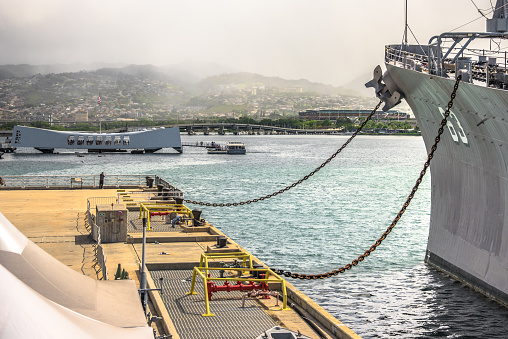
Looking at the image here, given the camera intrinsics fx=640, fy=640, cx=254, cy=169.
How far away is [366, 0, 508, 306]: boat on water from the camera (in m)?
18.1

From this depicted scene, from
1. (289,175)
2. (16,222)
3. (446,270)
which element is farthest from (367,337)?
(289,175)

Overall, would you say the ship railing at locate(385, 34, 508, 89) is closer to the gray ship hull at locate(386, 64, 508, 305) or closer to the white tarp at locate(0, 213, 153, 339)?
the gray ship hull at locate(386, 64, 508, 305)

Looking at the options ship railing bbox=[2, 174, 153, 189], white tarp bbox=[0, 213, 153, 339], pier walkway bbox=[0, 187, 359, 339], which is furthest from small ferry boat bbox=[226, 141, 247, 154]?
white tarp bbox=[0, 213, 153, 339]

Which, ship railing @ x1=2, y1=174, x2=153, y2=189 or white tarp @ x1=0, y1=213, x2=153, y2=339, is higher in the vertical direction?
white tarp @ x1=0, y1=213, x2=153, y2=339

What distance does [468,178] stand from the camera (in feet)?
67.9

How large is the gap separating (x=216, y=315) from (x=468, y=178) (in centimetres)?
1013

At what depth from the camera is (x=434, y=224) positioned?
945 inches


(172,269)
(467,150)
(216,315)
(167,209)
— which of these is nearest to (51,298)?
(216,315)

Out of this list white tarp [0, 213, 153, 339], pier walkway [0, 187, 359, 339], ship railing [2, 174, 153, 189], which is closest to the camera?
white tarp [0, 213, 153, 339]

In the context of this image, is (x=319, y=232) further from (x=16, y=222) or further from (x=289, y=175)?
(x=289, y=175)

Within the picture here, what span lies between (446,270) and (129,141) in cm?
12106

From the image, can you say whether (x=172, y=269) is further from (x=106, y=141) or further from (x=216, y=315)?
(x=106, y=141)

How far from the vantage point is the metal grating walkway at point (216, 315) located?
13844 millimetres

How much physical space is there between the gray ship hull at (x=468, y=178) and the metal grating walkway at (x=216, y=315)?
7.49m
